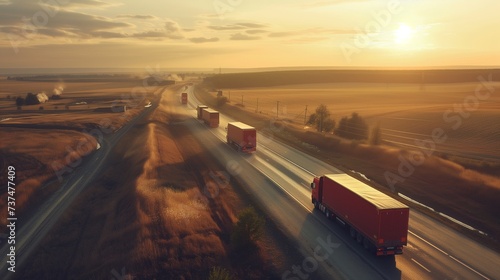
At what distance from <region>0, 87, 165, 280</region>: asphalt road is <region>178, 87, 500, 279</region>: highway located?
55.6 feet

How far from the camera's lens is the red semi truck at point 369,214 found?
22547 mm

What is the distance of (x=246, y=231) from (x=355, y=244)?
749 centimetres

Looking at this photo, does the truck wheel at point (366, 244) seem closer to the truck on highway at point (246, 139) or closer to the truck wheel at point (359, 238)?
the truck wheel at point (359, 238)

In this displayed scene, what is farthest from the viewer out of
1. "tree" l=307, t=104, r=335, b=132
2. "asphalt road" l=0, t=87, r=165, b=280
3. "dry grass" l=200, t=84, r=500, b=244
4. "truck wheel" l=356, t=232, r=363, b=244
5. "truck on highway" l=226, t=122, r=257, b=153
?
"tree" l=307, t=104, r=335, b=132

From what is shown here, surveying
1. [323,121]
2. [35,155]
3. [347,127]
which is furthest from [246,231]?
[323,121]

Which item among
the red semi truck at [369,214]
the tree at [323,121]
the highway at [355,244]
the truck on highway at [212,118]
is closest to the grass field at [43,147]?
the truck on highway at [212,118]

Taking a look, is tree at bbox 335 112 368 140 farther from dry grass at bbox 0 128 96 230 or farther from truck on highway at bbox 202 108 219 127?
dry grass at bbox 0 128 96 230

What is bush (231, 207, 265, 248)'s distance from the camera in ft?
79.5

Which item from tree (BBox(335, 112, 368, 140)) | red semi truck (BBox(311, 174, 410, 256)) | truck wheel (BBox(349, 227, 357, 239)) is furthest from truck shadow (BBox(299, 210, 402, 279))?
tree (BBox(335, 112, 368, 140))

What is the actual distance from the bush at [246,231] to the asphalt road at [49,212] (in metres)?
14.3

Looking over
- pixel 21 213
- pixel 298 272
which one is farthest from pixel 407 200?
pixel 21 213

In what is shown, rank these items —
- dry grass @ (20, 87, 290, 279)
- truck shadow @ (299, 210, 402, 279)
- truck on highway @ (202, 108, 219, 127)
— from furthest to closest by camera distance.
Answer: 1. truck on highway @ (202, 108, 219, 127)
2. dry grass @ (20, 87, 290, 279)
3. truck shadow @ (299, 210, 402, 279)

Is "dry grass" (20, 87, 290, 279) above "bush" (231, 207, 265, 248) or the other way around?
the other way around

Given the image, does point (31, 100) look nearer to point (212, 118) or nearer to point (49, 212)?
point (212, 118)
